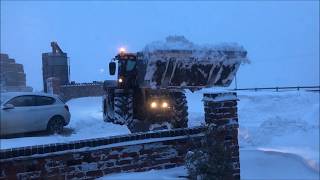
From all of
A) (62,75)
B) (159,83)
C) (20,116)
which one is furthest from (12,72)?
(159,83)

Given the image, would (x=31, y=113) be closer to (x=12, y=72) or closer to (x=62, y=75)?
(x=62, y=75)

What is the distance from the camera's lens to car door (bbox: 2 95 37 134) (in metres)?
15.1

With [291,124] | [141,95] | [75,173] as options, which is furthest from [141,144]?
[291,124]

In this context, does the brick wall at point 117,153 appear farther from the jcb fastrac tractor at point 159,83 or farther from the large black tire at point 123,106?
the large black tire at point 123,106

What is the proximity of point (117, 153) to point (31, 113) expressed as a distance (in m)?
10.8

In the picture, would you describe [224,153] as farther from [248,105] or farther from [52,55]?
[52,55]

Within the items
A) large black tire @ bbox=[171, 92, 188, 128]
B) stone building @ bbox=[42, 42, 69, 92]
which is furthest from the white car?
stone building @ bbox=[42, 42, 69, 92]

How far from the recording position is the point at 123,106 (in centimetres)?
1402

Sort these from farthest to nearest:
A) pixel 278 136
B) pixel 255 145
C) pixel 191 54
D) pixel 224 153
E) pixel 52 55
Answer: pixel 52 55
pixel 278 136
pixel 255 145
pixel 191 54
pixel 224 153

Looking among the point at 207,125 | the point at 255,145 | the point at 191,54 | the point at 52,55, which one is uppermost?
the point at 52,55

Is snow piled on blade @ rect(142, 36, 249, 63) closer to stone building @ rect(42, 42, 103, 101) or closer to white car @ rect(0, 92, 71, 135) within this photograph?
white car @ rect(0, 92, 71, 135)

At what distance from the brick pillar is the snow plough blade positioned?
1949 millimetres

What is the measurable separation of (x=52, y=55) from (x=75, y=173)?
24376 mm

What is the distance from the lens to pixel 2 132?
15.1m
